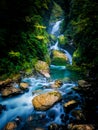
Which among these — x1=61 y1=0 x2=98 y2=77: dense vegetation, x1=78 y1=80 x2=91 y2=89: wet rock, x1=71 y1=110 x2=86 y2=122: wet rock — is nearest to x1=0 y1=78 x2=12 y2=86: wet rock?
x1=78 y1=80 x2=91 y2=89: wet rock

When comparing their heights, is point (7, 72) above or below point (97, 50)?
below

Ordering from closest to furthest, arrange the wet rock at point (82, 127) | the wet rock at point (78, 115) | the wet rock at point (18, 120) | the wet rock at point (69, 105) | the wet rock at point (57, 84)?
the wet rock at point (82, 127)
the wet rock at point (78, 115)
the wet rock at point (18, 120)
the wet rock at point (69, 105)
the wet rock at point (57, 84)

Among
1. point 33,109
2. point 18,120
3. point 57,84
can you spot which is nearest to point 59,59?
point 57,84

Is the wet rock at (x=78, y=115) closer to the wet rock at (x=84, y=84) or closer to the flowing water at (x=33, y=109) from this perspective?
the flowing water at (x=33, y=109)

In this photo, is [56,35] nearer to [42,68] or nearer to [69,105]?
[42,68]

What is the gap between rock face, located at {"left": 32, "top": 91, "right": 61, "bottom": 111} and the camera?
24.4 ft

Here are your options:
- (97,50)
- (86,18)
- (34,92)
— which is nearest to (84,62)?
(97,50)

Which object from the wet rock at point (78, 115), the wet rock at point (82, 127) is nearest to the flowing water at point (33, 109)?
the wet rock at point (78, 115)

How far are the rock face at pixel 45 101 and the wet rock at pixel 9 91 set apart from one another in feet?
3.86

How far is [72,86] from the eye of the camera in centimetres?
973

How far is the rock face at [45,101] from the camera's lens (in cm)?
744

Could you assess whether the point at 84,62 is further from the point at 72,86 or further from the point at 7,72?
the point at 7,72

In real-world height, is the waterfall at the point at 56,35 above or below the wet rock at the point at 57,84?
above

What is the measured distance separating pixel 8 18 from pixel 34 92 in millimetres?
5252
